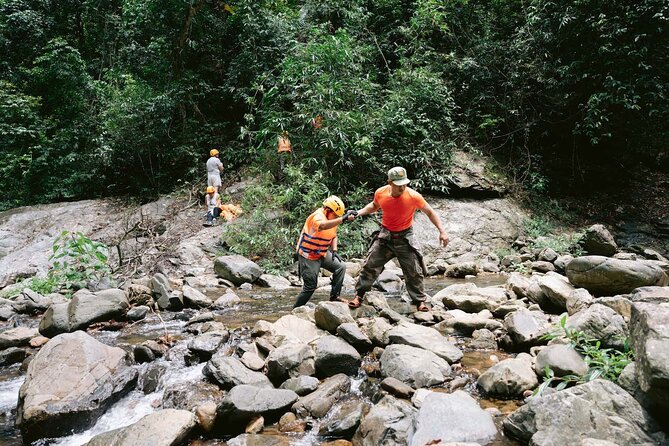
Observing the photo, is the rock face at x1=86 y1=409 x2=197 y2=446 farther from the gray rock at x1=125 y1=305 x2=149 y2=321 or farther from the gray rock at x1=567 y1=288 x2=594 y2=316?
the gray rock at x1=567 y1=288 x2=594 y2=316

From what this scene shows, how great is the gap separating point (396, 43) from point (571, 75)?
219 inches

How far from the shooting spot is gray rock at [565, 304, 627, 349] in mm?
3465

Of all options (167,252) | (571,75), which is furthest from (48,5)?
(571,75)

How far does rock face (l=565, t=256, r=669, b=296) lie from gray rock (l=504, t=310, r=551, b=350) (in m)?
1.28


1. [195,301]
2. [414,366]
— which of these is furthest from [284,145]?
[414,366]

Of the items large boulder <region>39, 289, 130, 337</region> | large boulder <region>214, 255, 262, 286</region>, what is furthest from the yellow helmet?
large boulder <region>214, 255, 262, 286</region>

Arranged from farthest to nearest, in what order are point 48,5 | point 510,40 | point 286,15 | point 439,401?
point 48,5, point 286,15, point 510,40, point 439,401

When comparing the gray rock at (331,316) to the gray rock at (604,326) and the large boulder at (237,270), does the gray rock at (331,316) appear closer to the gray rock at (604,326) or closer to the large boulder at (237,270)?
the gray rock at (604,326)

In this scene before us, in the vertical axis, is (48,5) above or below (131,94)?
above

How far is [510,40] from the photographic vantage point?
1359 centimetres

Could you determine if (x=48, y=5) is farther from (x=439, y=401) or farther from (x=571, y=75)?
(x=439, y=401)

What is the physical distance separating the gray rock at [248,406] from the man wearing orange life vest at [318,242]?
2.52 meters

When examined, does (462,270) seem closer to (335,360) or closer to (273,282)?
(273,282)

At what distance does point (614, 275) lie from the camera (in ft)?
17.2
